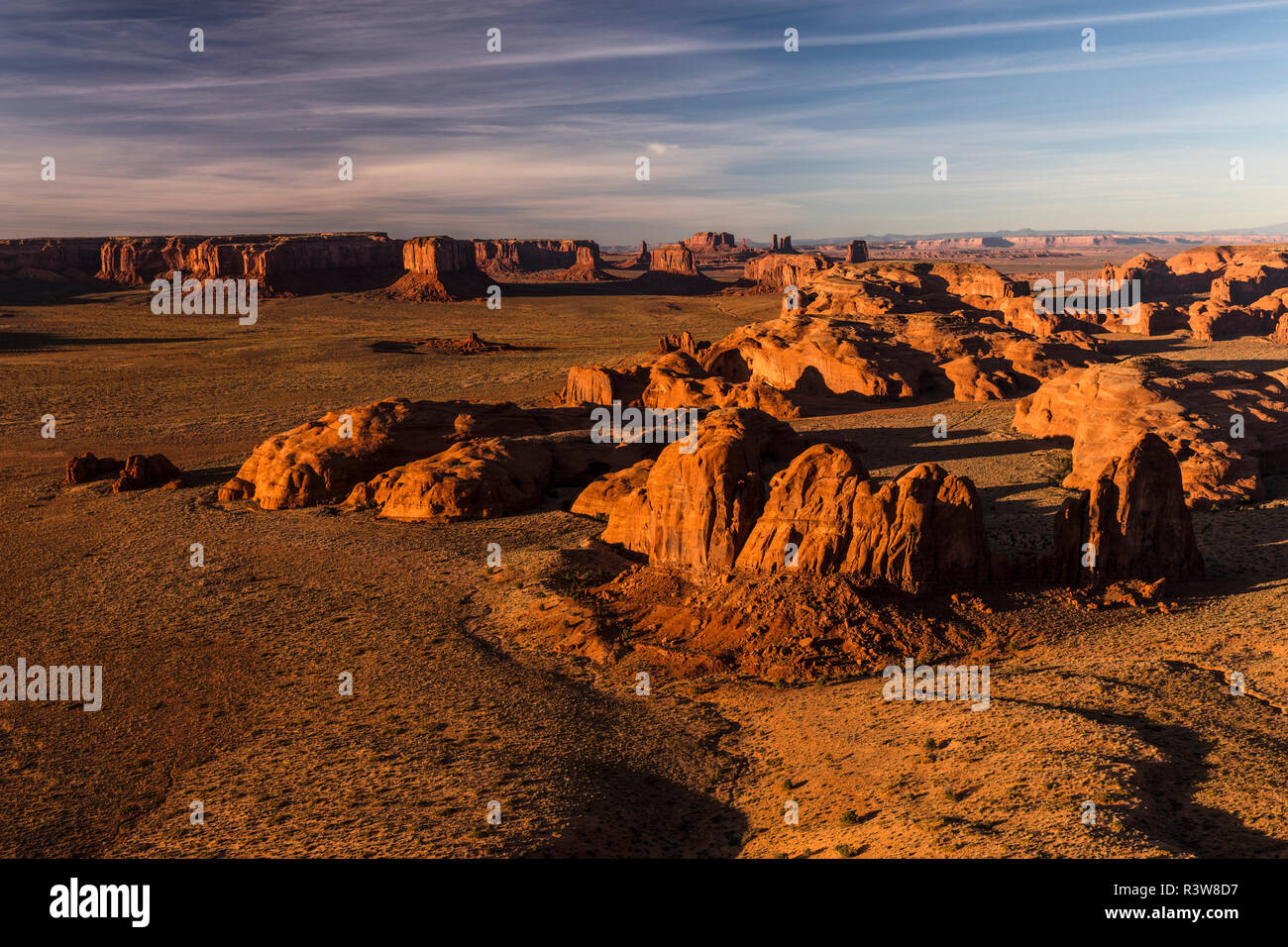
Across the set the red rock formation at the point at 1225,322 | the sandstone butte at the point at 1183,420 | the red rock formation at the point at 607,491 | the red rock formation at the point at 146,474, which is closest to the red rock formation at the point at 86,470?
the red rock formation at the point at 146,474

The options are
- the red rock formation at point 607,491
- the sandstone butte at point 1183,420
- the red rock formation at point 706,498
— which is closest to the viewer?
the red rock formation at point 706,498

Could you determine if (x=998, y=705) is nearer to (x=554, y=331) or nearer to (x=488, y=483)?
(x=488, y=483)

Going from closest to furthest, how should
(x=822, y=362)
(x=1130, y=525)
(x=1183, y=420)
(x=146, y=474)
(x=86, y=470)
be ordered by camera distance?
(x=1130, y=525) → (x=1183, y=420) → (x=146, y=474) → (x=86, y=470) → (x=822, y=362)

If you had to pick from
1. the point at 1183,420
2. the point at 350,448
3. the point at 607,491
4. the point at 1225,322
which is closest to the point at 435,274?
the point at 1225,322

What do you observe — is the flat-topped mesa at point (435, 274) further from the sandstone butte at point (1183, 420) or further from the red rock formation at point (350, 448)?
the sandstone butte at point (1183, 420)

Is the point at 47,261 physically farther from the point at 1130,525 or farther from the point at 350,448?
the point at 1130,525

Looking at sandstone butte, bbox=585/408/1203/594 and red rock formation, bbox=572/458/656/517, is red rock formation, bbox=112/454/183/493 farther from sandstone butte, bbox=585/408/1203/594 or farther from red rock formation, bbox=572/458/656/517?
sandstone butte, bbox=585/408/1203/594
